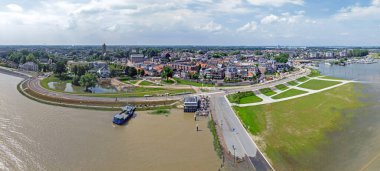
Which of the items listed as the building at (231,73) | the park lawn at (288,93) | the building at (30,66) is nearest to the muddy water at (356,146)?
the park lawn at (288,93)

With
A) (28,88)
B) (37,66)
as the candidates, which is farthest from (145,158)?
(37,66)

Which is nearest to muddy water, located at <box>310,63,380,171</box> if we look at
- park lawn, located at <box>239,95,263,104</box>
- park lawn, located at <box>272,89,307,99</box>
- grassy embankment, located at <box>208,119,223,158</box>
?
grassy embankment, located at <box>208,119,223,158</box>

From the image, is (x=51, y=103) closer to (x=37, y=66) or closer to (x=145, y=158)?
(x=145, y=158)

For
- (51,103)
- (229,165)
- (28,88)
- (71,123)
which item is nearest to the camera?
(229,165)

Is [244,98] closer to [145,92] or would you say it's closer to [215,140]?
[145,92]

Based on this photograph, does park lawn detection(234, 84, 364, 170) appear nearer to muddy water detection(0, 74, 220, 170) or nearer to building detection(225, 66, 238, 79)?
muddy water detection(0, 74, 220, 170)
